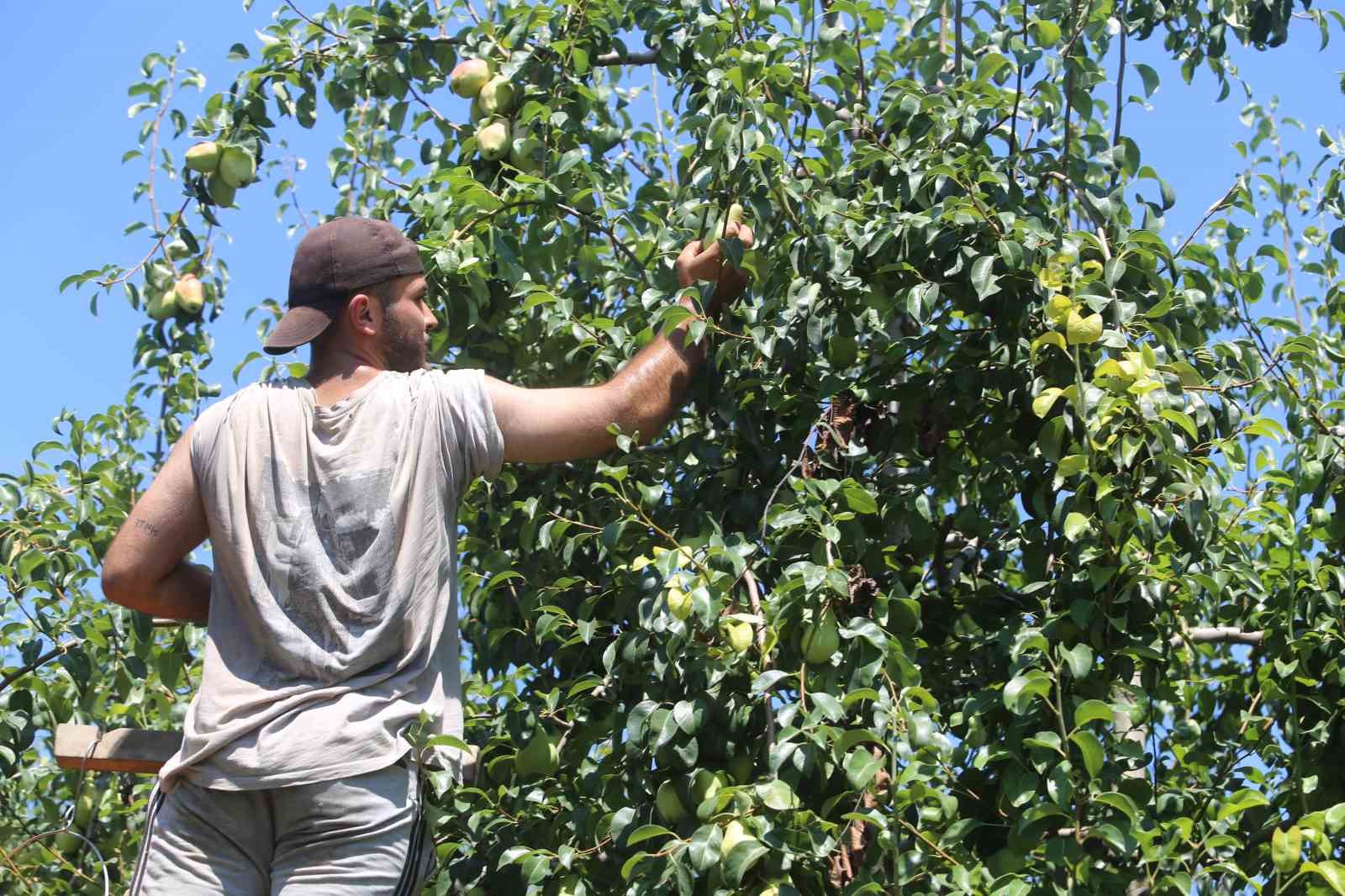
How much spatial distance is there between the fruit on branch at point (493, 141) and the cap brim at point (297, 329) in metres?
0.73

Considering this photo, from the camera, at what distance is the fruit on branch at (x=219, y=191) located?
3369mm

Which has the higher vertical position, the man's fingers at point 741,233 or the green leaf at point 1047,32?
the green leaf at point 1047,32

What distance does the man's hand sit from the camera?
2.54m

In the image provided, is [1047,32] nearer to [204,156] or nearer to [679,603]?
[679,603]

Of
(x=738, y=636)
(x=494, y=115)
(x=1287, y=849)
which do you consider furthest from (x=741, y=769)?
(x=494, y=115)

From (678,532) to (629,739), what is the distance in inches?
18.0

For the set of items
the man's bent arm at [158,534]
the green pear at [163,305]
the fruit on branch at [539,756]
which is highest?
the green pear at [163,305]

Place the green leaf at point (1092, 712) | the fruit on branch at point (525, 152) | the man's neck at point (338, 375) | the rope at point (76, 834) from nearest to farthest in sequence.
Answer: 1. the green leaf at point (1092, 712)
2. the man's neck at point (338, 375)
3. the rope at point (76, 834)
4. the fruit on branch at point (525, 152)

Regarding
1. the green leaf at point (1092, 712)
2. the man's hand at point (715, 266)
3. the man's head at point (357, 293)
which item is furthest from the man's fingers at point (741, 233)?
→ the green leaf at point (1092, 712)

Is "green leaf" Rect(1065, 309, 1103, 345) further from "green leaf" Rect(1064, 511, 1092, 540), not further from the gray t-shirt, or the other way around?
the gray t-shirt

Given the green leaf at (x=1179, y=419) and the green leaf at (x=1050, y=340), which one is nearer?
the green leaf at (x=1179, y=419)

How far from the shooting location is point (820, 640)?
7.27 feet

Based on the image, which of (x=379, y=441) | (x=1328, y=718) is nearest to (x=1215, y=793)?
(x=1328, y=718)

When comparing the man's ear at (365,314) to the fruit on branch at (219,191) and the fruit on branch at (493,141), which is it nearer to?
the fruit on branch at (493,141)
